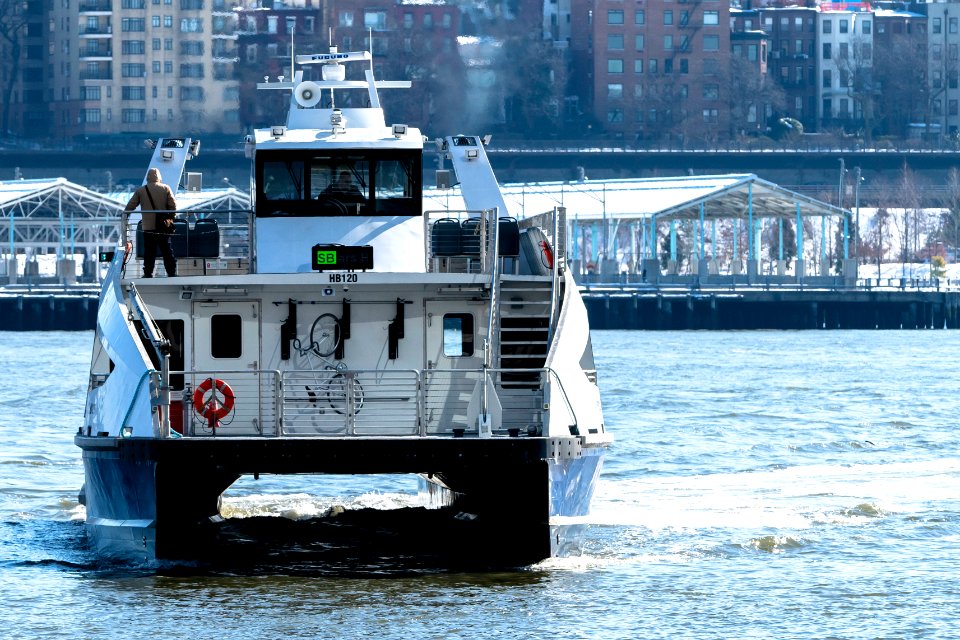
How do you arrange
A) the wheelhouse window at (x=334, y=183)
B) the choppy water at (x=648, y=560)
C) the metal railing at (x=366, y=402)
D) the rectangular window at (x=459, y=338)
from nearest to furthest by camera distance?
the choppy water at (x=648, y=560)
the metal railing at (x=366, y=402)
the rectangular window at (x=459, y=338)
the wheelhouse window at (x=334, y=183)

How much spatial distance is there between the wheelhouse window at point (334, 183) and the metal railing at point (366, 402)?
2442 millimetres

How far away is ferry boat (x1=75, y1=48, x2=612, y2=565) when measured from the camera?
23141 millimetres

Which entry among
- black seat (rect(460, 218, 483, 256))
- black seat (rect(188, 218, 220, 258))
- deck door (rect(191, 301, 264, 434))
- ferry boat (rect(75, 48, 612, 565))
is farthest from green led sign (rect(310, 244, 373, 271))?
black seat (rect(460, 218, 483, 256))

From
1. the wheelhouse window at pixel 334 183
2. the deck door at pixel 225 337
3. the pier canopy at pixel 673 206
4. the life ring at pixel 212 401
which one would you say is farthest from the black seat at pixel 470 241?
the pier canopy at pixel 673 206

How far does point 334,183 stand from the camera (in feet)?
88.2

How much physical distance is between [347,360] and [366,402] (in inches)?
41.5

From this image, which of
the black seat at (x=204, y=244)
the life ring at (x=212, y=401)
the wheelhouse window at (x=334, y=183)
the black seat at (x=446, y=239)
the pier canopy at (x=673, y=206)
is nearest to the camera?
the life ring at (x=212, y=401)

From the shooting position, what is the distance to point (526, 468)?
76.4 feet

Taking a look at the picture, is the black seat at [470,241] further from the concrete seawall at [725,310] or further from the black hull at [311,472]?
the concrete seawall at [725,310]

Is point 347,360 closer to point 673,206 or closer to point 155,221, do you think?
point 155,221

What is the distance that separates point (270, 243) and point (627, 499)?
8706 mm

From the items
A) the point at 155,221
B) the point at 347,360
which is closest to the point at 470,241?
the point at 347,360

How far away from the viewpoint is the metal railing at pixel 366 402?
77.7ft

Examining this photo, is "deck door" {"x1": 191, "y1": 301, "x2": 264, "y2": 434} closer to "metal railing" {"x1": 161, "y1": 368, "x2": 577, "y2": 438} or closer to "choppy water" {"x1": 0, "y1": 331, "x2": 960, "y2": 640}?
"metal railing" {"x1": 161, "y1": 368, "x2": 577, "y2": 438}
